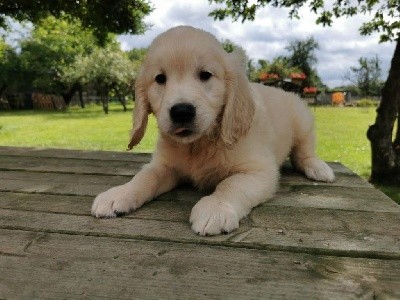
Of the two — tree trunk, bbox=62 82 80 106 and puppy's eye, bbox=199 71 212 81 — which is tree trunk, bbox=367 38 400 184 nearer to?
puppy's eye, bbox=199 71 212 81

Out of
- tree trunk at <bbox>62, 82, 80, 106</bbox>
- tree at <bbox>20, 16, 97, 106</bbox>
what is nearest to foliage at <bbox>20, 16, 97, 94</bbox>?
tree at <bbox>20, 16, 97, 106</bbox>

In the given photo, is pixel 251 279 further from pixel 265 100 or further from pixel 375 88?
pixel 375 88

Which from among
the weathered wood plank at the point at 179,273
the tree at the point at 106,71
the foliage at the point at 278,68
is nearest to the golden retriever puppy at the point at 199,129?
the weathered wood plank at the point at 179,273

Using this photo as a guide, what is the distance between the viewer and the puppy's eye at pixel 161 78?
229cm

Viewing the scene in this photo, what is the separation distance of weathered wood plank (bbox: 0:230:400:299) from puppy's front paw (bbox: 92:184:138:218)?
34cm

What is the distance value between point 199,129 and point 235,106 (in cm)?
34

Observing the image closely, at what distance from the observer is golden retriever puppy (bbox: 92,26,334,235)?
2.01 metres

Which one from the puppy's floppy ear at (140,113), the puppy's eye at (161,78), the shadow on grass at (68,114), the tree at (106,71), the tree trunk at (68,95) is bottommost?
the shadow on grass at (68,114)

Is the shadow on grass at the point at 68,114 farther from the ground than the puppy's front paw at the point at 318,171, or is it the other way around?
the puppy's front paw at the point at 318,171

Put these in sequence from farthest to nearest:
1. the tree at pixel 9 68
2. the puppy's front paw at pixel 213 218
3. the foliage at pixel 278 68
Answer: the foliage at pixel 278 68
the tree at pixel 9 68
the puppy's front paw at pixel 213 218

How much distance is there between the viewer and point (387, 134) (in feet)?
19.1

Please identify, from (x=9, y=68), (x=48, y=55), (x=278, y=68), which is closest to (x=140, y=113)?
(x=48, y=55)

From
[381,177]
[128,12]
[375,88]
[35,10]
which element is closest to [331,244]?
[381,177]

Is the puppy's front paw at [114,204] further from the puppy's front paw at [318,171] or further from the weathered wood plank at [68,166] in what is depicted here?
the puppy's front paw at [318,171]
